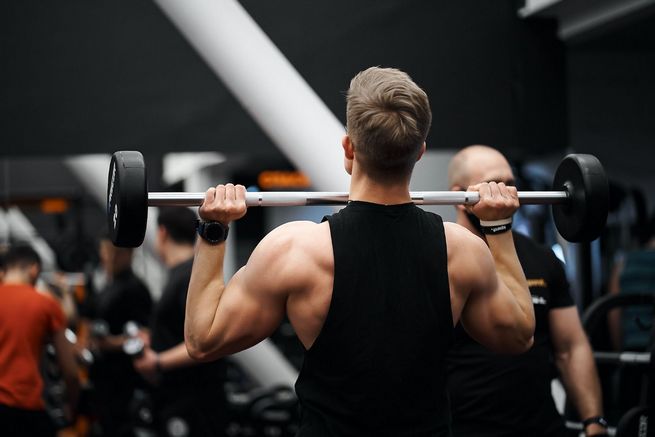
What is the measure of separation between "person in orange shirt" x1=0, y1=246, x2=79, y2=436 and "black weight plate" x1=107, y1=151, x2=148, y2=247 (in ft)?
8.12

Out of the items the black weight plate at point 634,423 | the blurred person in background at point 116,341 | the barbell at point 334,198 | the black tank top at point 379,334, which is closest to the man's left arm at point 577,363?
the black weight plate at point 634,423

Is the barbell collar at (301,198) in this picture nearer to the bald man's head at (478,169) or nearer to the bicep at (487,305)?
the bicep at (487,305)

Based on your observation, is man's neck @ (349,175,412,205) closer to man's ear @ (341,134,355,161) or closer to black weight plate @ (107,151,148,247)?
man's ear @ (341,134,355,161)

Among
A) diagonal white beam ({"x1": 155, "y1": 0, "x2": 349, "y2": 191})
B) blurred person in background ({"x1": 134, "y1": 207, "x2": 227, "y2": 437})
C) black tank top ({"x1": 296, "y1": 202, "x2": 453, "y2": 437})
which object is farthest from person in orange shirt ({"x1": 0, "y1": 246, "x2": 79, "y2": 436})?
black tank top ({"x1": 296, "y1": 202, "x2": 453, "y2": 437})

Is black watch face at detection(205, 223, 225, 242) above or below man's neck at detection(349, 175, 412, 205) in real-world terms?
below

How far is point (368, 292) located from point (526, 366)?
1.13 metres

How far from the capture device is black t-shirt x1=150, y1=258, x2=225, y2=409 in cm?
412

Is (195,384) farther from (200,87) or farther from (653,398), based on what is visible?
(653,398)

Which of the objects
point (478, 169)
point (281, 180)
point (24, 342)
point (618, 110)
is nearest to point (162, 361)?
point (24, 342)

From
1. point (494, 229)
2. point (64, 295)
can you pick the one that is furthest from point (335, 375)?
point (64, 295)

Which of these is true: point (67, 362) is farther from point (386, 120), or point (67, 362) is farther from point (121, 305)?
point (386, 120)

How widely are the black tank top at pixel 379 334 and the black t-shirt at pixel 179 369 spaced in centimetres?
231

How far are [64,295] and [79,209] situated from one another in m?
1.65

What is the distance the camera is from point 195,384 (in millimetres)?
4172
